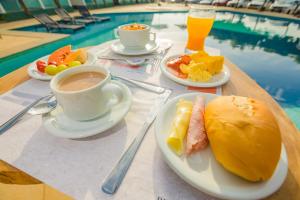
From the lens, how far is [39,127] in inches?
15.8

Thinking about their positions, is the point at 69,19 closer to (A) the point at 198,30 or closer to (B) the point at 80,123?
(A) the point at 198,30

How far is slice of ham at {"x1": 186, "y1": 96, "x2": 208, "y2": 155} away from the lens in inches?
11.7

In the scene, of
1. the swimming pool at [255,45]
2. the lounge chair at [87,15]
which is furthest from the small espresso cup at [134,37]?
the lounge chair at [87,15]

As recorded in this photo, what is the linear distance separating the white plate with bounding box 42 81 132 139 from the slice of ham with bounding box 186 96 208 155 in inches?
5.9

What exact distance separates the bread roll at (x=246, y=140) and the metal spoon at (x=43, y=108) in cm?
36

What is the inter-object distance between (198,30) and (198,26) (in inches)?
0.7

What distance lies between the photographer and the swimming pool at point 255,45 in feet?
6.89

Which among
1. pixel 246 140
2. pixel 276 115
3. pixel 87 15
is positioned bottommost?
pixel 87 15

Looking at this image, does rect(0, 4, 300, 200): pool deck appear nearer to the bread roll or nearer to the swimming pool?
the bread roll

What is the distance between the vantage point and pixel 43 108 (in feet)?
1.32

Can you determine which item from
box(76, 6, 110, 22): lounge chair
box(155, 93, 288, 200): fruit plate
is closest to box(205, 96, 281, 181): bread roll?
box(155, 93, 288, 200): fruit plate

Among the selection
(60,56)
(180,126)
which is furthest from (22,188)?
(60,56)

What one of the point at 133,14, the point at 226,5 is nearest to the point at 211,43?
the point at 133,14

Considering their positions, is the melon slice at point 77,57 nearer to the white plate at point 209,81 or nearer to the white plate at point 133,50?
the white plate at point 133,50
